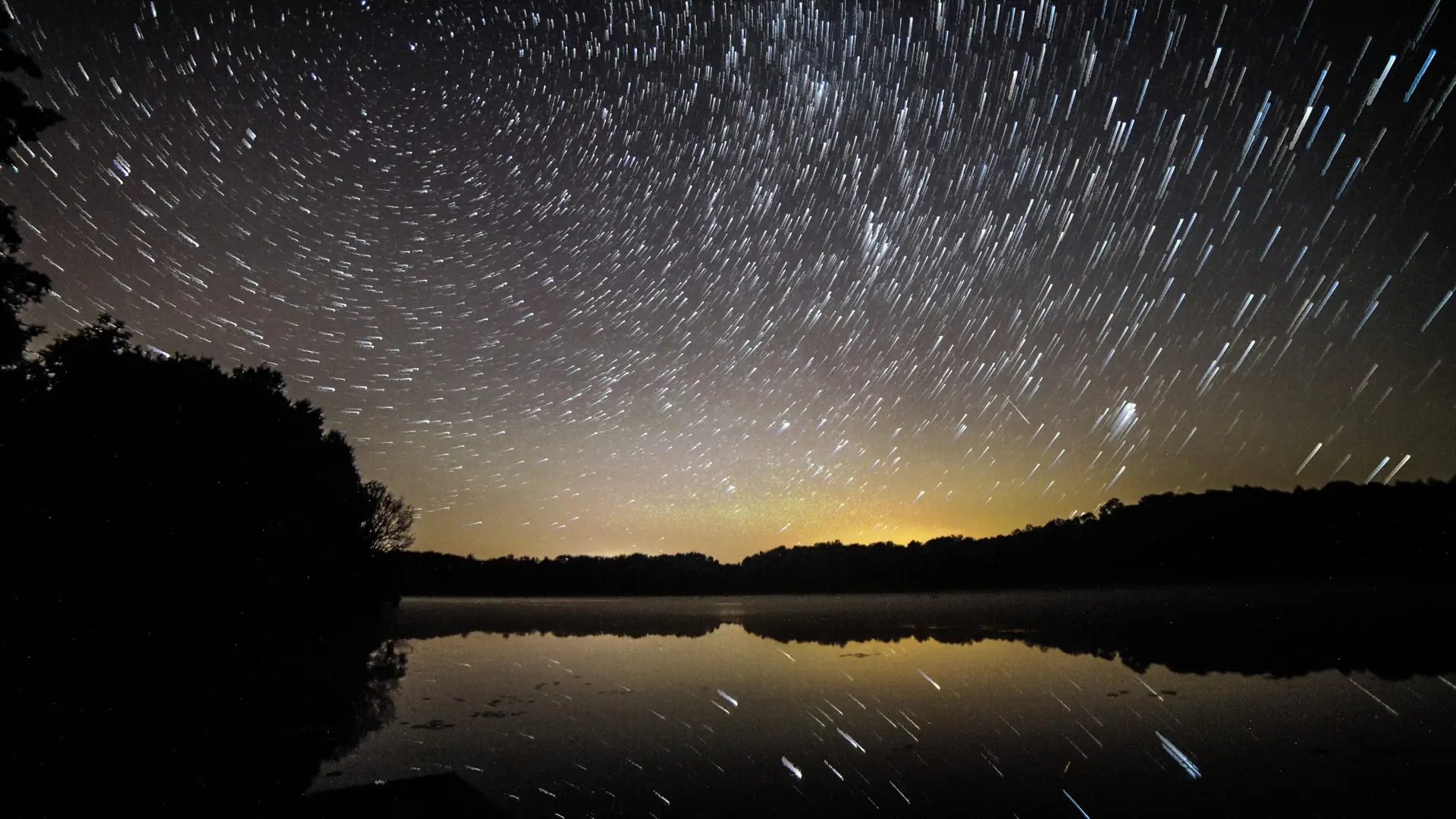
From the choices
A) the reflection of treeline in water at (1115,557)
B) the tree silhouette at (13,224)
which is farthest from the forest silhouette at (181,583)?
the reflection of treeline in water at (1115,557)

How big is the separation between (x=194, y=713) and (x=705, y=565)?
94148 millimetres

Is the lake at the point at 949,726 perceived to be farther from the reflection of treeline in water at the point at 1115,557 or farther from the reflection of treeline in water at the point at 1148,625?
the reflection of treeline in water at the point at 1115,557

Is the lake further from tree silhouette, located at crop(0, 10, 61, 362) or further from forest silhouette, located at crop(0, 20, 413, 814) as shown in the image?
tree silhouette, located at crop(0, 10, 61, 362)

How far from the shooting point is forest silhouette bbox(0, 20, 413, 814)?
28.3ft

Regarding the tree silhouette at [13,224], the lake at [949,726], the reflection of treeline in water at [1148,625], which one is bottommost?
the lake at [949,726]

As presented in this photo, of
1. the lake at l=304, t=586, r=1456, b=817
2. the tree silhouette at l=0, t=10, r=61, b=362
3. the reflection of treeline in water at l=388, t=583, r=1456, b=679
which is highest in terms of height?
the tree silhouette at l=0, t=10, r=61, b=362

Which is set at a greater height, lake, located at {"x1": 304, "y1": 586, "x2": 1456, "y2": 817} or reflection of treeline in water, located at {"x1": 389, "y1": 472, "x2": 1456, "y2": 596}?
reflection of treeline in water, located at {"x1": 389, "y1": 472, "x2": 1456, "y2": 596}

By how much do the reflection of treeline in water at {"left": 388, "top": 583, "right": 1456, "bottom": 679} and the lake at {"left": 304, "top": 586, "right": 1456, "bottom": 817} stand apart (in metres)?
0.24

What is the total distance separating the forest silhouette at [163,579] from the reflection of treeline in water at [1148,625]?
25.1ft

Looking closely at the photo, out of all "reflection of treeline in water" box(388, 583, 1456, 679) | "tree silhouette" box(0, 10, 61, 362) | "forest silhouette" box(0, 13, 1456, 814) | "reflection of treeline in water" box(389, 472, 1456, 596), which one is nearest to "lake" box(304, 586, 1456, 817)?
"reflection of treeline in water" box(388, 583, 1456, 679)

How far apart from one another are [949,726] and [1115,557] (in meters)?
74.7

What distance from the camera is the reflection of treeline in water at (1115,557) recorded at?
5744 cm

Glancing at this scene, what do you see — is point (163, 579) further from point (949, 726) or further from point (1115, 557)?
point (1115, 557)

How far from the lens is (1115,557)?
71562 millimetres
